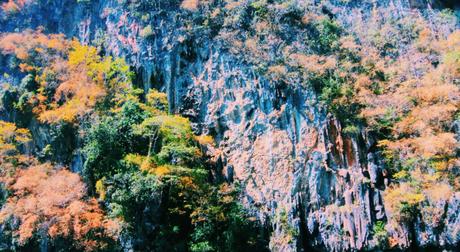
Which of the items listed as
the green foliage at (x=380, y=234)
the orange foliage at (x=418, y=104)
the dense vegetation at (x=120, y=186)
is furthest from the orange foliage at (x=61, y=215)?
the orange foliage at (x=418, y=104)

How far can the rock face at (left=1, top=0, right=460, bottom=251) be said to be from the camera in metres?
17.5

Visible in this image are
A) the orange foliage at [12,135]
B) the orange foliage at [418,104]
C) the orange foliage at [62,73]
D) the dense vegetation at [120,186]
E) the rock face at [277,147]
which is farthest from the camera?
the orange foliage at [62,73]

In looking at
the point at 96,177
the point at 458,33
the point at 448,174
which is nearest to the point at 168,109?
the point at 96,177

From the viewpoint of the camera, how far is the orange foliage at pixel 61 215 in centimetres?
1819

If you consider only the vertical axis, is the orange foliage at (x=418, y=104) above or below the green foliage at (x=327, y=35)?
below

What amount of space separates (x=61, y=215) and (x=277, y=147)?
10208 millimetres

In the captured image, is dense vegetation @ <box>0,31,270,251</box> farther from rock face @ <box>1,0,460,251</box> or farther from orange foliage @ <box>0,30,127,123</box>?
rock face @ <box>1,0,460,251</box>

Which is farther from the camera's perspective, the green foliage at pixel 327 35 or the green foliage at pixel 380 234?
the green foliage at pixel 327 35

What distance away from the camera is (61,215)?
60.1 ft

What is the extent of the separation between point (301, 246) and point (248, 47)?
10.3 metres

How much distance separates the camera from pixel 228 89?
833 inches

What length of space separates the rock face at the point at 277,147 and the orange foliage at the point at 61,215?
2943 millimetres

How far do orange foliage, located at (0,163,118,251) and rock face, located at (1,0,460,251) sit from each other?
116 inches

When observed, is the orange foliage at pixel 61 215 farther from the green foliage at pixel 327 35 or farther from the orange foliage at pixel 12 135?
the green foliage at pixel 327 35
